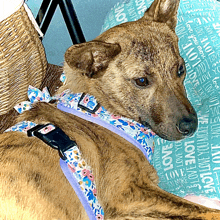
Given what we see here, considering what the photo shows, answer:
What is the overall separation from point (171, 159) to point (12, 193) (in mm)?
1005

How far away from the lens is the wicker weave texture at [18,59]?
2.19m

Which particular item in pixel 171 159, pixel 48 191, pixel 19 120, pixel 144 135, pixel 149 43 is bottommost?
pixel 171 159

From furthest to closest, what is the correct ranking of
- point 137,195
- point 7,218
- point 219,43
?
point 219,43, point 137,195, point 7,218

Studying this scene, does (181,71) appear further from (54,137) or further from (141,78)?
(54,137)

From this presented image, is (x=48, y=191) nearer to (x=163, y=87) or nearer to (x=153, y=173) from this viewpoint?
(x=153, y=173)

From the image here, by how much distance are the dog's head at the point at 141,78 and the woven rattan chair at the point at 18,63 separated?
649 mm

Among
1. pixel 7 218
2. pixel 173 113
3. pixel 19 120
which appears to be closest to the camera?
pixel 7 218

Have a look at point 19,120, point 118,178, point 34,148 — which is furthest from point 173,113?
point 19,120

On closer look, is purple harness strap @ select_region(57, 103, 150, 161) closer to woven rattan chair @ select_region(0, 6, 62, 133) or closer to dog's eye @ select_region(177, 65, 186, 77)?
dog's eye @ select_region(177, 65, 186, 77)

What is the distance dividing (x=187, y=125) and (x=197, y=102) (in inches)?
22.3

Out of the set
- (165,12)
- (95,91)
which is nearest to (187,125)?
(95,91)

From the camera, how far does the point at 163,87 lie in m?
1.77

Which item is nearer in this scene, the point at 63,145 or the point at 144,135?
the point at 63,145

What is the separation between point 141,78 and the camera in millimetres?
1768
